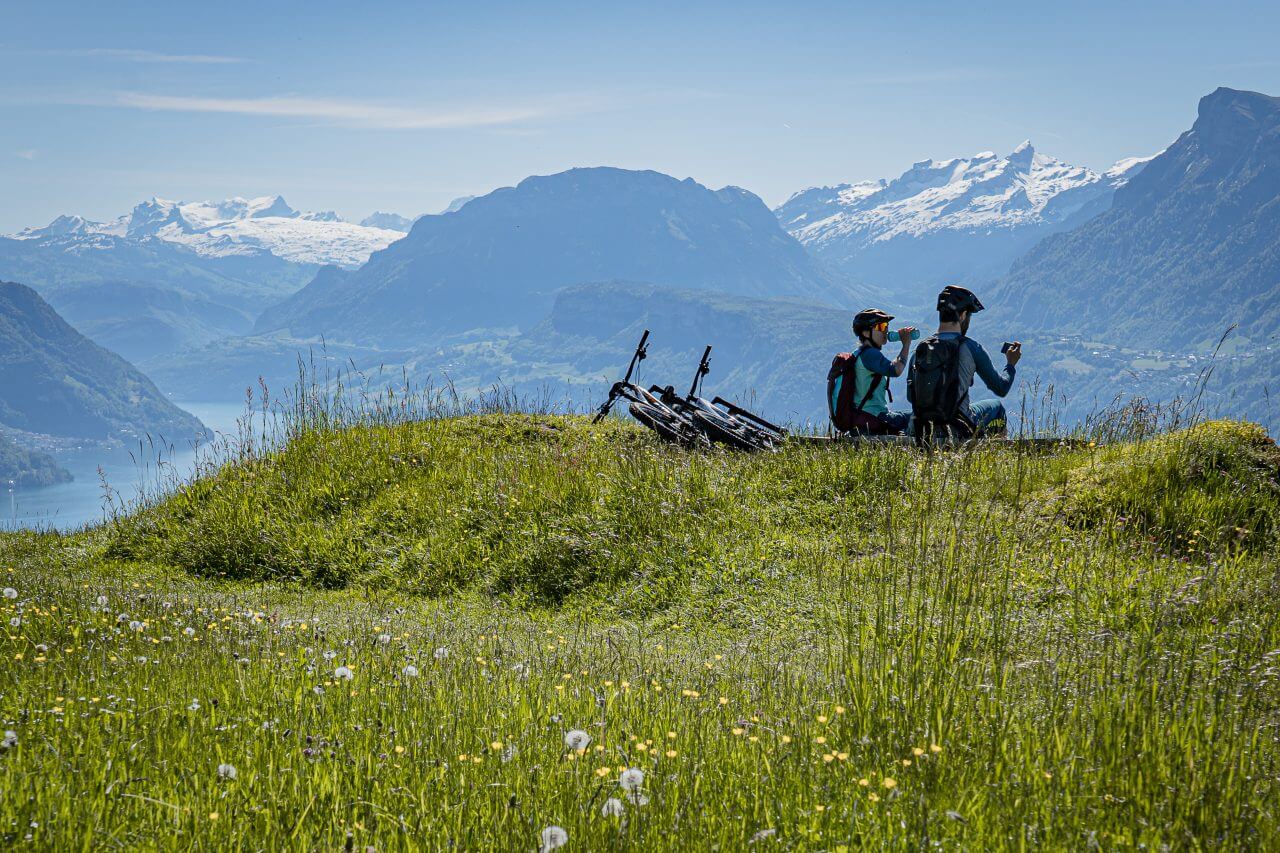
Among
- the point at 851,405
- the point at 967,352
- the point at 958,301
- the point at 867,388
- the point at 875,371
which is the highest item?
the point at 958,301

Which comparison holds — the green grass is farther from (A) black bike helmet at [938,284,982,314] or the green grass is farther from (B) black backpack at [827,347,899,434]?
(A) black bike helmet at [938,284,982,314]

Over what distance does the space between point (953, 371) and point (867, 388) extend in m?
1.55

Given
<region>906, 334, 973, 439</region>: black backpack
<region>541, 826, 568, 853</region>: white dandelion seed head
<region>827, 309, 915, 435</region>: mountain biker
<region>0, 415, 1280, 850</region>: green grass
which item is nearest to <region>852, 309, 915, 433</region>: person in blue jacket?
<region>827, 309, 915, 435</region>: mountain biker

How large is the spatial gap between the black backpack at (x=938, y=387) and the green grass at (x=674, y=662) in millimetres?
1699

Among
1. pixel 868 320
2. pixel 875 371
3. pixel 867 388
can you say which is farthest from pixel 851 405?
pixel 868 320

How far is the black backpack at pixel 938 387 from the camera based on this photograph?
44.3ft

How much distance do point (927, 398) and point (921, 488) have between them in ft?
11.0

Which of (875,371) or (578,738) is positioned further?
(875,371)

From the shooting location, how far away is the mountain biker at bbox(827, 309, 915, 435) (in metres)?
14.3

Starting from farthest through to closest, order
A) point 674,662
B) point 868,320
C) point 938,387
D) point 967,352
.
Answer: point 868,320 < point 938,387 < point 967,352 < point 674,662

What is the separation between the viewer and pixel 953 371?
1349 centimetres

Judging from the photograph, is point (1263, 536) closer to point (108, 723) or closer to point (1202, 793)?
point (1202, 793)

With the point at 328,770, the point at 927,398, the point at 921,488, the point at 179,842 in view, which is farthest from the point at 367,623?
the point at 927,398

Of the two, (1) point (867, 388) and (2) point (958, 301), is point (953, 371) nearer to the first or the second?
(2) point (958, 301)
